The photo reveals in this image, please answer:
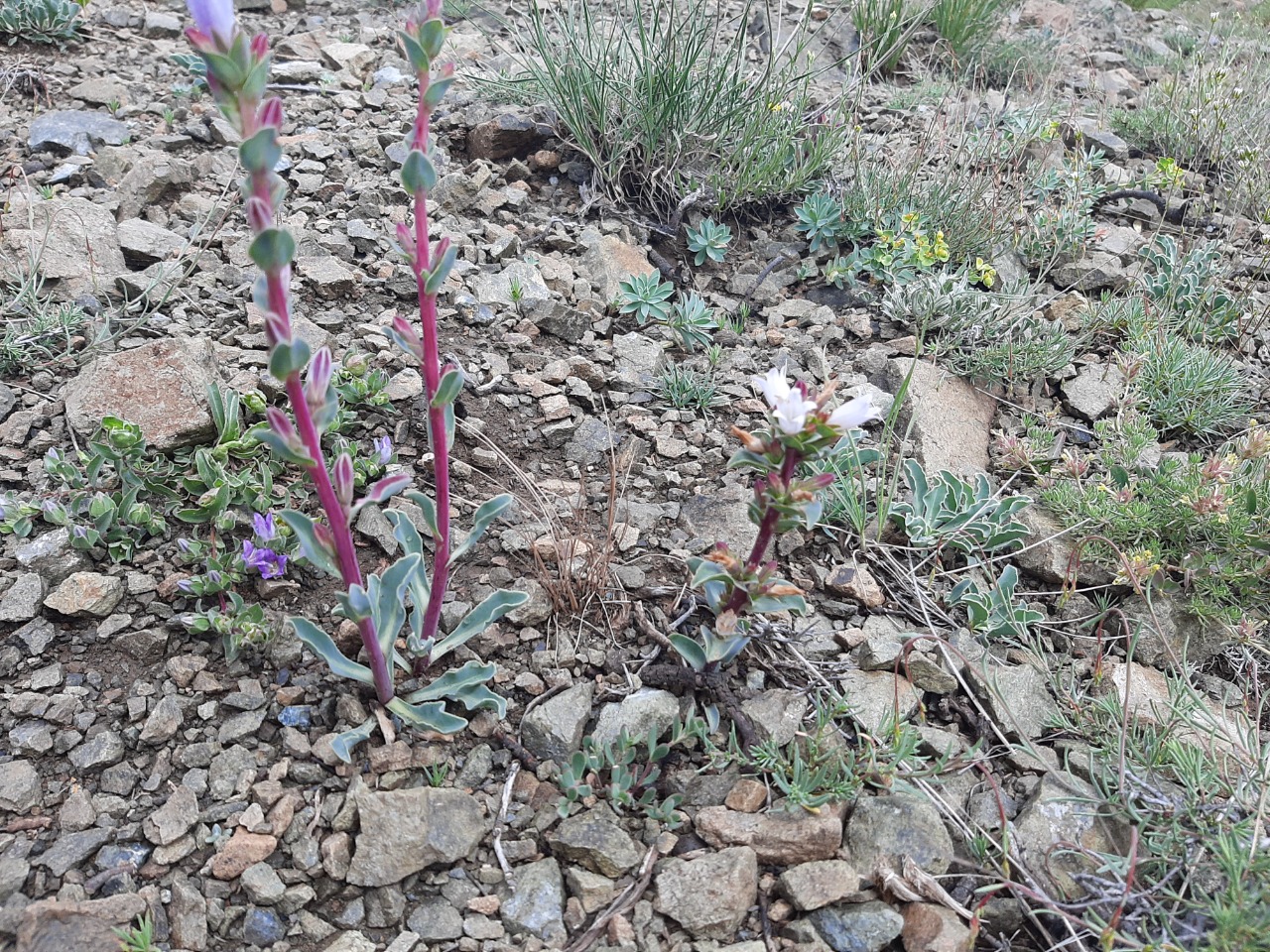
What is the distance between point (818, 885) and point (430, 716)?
3.07 ft

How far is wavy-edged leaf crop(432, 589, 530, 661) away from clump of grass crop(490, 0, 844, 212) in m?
Result: 2.40

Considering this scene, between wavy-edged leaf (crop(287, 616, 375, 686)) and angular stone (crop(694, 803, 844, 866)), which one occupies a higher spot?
wavy-edged leaf (crop(287, 616, 375, 686))

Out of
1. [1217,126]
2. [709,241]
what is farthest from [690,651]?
[1217,126]

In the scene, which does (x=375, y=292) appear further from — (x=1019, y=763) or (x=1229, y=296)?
(x=1229, y=296)

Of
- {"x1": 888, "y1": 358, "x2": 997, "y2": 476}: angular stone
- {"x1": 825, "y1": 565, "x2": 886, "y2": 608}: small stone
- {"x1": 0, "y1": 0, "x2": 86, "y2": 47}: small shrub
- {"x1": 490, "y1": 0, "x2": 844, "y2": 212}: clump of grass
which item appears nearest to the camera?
{"x1": 825, "y1": 565, "x2": 886, "y2": 608}: small stone

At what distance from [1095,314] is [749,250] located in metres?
1.43

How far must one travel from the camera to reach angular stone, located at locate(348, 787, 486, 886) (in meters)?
1.99

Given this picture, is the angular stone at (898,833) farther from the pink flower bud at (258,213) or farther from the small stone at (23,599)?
the small stone at (23,599)

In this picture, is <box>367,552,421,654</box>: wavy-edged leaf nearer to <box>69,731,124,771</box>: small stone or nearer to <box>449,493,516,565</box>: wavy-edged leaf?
<box>449,493,516,565</box>: wavy-edged leaf

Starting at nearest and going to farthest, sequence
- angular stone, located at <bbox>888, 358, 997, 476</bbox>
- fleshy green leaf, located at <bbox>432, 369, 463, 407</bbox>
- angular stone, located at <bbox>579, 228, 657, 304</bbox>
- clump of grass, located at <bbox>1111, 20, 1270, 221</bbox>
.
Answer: fleshy green leaf, located at <bbox>432, 369, 463, 407</bbox> → angular stone, located at <bbox>888, 358, 997, 476</bbox> → angular stone, located at <bbox>579, 228, 657, 304</bbox> → clump of grass, located at <bbox>1111, 20, 1270, 221</bbox>

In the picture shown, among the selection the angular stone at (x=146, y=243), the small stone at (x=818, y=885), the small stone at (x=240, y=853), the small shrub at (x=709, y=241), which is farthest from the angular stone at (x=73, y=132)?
the small stone at (x=818, y=885)

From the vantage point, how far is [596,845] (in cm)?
204

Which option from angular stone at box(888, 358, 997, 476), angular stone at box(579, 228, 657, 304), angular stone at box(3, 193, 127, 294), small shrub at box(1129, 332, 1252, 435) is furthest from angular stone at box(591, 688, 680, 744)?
angular stone at box(3, 193, 127, 294)

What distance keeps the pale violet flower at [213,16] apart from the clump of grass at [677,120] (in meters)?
2.71
